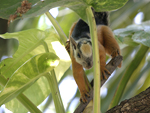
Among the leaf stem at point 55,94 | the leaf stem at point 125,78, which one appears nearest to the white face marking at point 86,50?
the leaf stem at point 125,78

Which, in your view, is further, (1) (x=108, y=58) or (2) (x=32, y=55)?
(1) (x=108, y=58)

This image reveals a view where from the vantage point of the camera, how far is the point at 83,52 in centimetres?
149

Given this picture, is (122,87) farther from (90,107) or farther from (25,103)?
(25,103)

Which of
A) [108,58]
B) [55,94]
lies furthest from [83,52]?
[108,58]

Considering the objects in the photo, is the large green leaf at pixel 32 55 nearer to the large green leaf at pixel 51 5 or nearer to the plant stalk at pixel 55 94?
the plant stalk at pixel 55 94

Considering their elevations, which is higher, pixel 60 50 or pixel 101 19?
pixel 60 50

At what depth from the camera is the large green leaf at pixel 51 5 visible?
644 mm

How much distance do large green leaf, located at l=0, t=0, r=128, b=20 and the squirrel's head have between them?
642 mm

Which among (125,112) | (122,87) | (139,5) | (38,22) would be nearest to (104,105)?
(122,87)

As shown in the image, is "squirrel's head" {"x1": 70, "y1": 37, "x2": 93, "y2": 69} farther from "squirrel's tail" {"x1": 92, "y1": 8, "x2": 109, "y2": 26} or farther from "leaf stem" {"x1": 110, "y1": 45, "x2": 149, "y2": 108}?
"squirrel's tail" {"x1": 92, "y1": 8, "x2": 109, "y2": 26}

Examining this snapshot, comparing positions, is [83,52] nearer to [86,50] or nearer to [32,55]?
[86,50]

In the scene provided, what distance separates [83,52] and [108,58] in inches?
24.8

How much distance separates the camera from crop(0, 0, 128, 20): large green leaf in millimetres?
644

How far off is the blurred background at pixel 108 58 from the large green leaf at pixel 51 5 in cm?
78
